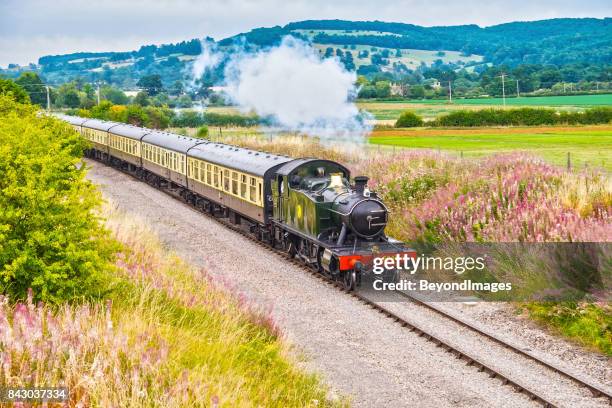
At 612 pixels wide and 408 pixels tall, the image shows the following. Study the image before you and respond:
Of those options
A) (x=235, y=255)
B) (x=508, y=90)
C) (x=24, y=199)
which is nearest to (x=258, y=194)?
(x=235, y=255)

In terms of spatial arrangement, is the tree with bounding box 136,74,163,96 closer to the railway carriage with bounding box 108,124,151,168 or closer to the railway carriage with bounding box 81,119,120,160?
the railway carriage with bounding box 81,119,120,160

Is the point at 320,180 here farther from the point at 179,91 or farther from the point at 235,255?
the point at 179,91

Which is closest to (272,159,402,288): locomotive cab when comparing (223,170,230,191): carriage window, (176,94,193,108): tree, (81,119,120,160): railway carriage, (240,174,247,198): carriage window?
(240,174,247,198): carriage window

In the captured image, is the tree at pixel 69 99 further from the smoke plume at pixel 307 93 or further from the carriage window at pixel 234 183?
the carriage window at pixel 234 183

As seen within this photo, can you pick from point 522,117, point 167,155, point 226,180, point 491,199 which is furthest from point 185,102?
point 491,199

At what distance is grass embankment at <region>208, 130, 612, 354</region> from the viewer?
14.9 meters

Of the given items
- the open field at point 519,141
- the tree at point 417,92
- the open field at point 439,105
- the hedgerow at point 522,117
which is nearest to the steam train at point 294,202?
the open field at point 519,141

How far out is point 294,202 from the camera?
67.6 ft

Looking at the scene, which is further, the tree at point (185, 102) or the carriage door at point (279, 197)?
the tree at point (185, 102)

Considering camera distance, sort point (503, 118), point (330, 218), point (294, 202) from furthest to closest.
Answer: point (503, 118), point (294, 202), point (330, 218)

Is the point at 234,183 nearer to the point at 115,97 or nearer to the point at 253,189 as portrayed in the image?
the point at 253,189

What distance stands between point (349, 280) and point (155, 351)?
9858mm

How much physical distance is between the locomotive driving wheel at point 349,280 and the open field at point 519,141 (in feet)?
57.6

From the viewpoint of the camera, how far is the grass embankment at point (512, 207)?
14.9 m
